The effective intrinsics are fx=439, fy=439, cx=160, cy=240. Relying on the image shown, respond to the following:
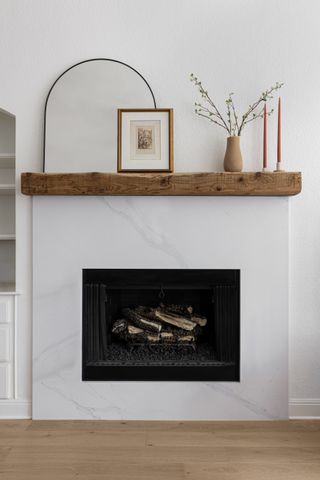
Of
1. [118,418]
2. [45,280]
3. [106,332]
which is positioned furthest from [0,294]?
[118,418]

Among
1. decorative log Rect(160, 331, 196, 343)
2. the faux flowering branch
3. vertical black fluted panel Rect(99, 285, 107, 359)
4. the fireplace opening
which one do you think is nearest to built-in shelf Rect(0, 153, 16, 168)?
the fireplace opening

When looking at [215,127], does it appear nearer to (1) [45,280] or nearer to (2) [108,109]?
(2) [108,109]

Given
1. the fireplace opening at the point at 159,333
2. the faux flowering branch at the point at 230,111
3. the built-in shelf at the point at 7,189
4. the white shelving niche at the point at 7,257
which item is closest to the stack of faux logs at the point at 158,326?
the fireplace opening at the point at 159,333

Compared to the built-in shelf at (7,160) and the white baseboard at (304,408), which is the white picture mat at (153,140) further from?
the white baseboard at (304,408)

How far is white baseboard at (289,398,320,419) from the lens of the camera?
2465mm

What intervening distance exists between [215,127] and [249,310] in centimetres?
104

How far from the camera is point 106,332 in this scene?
254cm

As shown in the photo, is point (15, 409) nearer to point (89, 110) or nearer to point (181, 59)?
point (89, 110)

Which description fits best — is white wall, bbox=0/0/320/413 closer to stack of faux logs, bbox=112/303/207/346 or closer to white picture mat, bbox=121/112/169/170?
white picture mat, bbox=121/112/169/170

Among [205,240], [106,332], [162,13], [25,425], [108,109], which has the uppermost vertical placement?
[162,13]

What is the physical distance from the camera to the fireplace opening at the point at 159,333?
8.00 ft

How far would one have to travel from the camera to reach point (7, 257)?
9.74 ft

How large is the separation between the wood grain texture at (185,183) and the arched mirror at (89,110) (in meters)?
0.12

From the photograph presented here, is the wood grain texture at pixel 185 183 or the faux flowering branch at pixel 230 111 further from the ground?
the faux flowering branch at pixel 230 111
